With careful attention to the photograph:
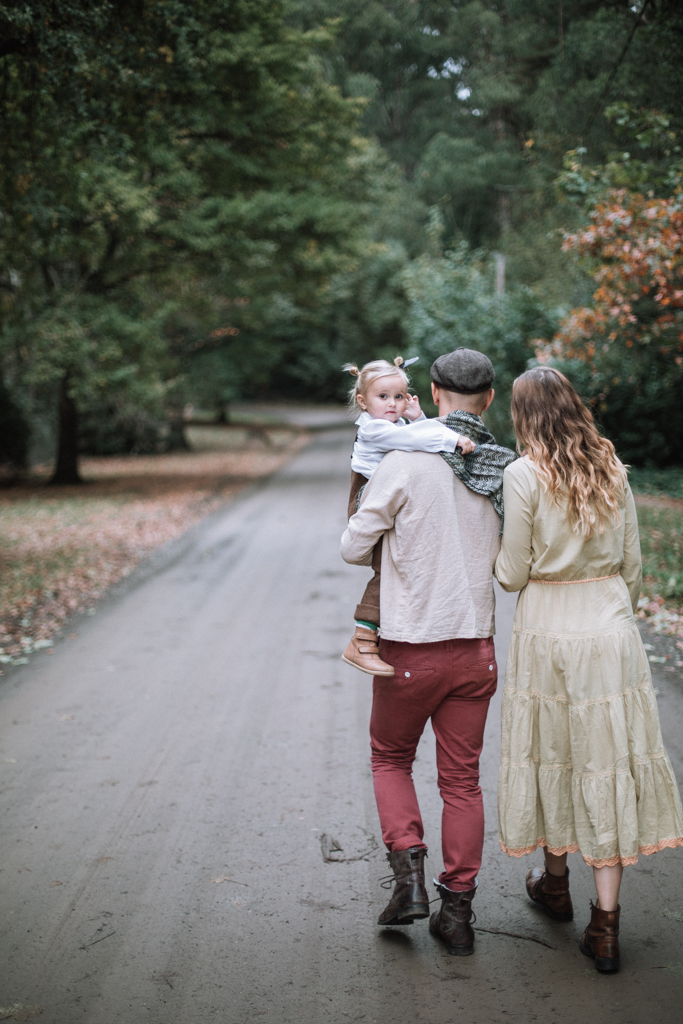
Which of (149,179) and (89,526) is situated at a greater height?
(149,179)

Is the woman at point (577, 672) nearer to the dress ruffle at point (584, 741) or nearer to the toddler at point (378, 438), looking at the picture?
the dress ruffle at point (584, 741)

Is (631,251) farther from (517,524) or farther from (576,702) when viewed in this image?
(576,702)

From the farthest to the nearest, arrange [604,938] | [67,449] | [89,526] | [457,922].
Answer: [67,449] → [89,526] → [457,922] → [604,938]

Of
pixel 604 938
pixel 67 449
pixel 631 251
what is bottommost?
pixel 67 449

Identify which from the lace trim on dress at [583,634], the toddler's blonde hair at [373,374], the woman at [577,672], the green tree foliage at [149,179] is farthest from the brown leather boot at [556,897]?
the green tree foliage at [149,179]

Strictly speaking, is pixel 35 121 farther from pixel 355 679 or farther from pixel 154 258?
pixel 154 258

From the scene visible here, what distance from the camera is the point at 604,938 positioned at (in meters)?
2.70

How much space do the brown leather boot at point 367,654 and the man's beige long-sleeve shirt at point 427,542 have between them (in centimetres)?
6

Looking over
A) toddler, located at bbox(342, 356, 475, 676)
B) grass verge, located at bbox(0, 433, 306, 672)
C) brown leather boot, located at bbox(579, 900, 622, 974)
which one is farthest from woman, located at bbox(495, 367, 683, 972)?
grass verge, located at bbox(0, 433, 306, 672)

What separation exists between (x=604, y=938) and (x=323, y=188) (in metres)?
17.4

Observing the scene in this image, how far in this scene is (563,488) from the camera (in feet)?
9.07

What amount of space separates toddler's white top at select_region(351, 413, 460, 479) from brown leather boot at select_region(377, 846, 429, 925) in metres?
1.36

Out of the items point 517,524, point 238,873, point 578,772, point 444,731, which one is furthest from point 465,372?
point 238,873

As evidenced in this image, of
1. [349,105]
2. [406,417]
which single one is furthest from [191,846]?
[349,105]
